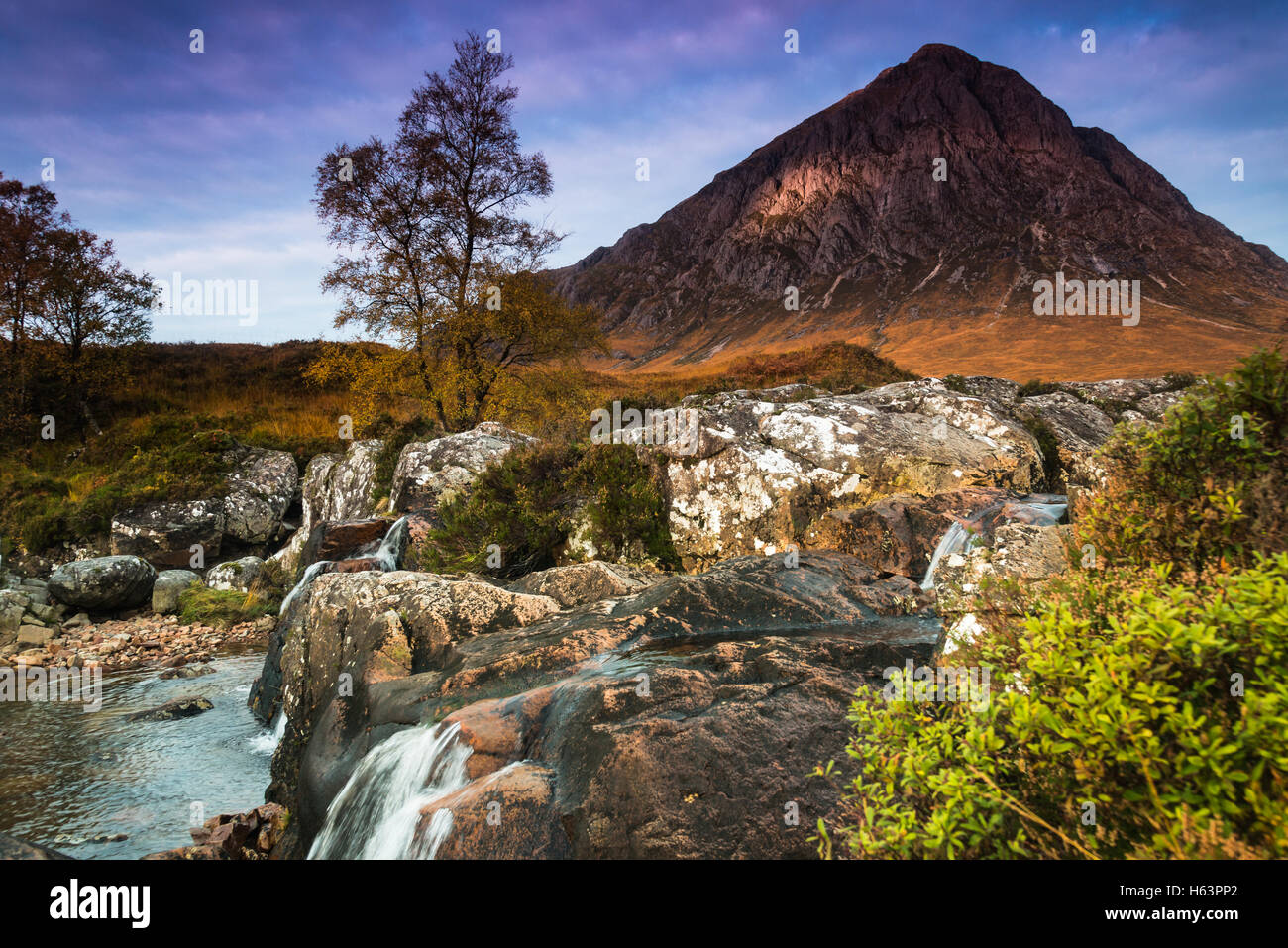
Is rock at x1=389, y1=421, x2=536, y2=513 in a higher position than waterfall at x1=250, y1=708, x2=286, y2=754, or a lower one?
higher

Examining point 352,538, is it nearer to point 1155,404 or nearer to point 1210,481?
point 1210,481

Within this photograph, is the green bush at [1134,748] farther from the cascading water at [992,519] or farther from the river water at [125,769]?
the river water at [125,769]

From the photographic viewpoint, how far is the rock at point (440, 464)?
13938mm

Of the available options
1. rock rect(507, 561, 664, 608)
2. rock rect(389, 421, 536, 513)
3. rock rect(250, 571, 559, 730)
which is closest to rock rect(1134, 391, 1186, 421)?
rock rect(507, 561, 664, 608)

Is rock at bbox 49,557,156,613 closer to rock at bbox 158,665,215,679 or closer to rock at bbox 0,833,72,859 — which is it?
rock at bbox 158,665,215,679

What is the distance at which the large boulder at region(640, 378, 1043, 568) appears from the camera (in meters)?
9.82

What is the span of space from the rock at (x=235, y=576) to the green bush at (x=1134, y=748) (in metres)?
19.7

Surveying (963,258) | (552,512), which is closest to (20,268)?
(552,512)

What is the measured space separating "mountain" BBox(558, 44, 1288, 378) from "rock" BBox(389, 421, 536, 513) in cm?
5700

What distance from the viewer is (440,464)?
14.5m

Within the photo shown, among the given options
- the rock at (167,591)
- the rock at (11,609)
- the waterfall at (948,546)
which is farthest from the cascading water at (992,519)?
the rock at (11,609)
